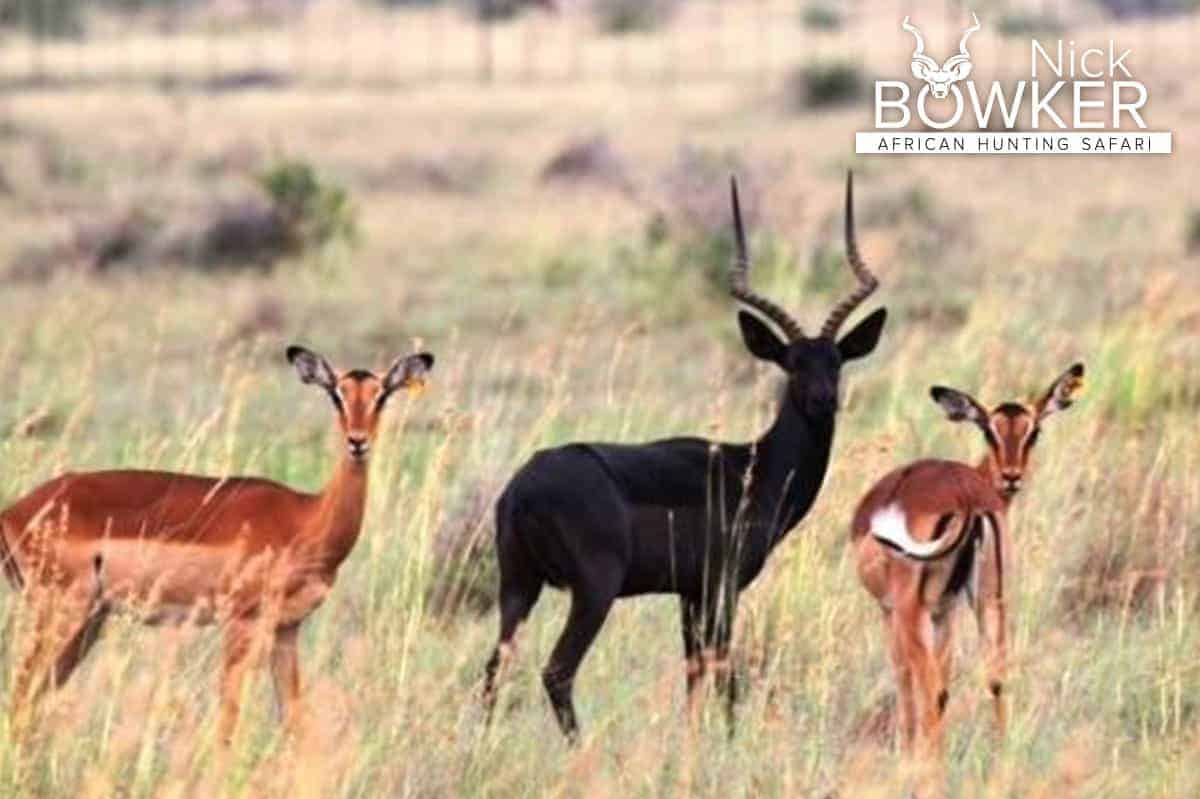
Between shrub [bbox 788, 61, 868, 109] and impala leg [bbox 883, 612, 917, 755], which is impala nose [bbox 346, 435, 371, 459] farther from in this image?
shrub [bbox 788, 61, 868, 109]

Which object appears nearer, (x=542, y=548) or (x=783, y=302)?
(x=542, y=548)

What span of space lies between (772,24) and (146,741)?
68554mm

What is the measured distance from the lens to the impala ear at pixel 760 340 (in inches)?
404

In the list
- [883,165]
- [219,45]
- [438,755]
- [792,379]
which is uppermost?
[219,45]

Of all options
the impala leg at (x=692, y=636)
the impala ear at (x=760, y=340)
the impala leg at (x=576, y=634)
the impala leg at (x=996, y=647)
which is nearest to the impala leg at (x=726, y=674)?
the impala leg at (x=692, y=636)

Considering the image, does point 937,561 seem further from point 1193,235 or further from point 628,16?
point 628,16

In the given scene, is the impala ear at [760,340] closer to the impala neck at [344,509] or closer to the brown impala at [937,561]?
the brown impala at [937,561]

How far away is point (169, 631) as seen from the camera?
354 inches

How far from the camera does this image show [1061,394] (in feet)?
30.3

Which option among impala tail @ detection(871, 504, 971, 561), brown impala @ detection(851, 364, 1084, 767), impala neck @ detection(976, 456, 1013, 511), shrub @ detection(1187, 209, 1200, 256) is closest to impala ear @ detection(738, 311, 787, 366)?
impala neck @ detection(976, 456, 1013, 511)

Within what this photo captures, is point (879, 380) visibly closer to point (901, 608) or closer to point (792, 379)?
point (792, 379)

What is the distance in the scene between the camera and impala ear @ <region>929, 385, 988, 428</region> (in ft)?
29.7

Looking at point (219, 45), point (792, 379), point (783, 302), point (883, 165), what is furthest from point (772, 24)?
point (792, 379)

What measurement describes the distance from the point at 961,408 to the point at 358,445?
1707 mm
